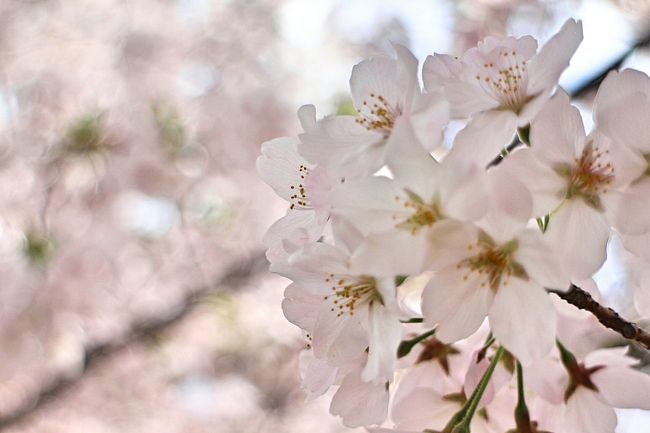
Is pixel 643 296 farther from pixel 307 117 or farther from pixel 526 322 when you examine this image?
pixel 307 117

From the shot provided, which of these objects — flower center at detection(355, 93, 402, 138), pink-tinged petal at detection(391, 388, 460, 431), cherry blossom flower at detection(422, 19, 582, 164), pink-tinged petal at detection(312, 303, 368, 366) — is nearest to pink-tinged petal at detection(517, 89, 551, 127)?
cherry blossom flower at detection(422, 19, 582, 164)

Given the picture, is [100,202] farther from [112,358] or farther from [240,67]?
[240,67]

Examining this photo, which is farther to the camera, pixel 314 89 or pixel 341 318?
pixel 314 89

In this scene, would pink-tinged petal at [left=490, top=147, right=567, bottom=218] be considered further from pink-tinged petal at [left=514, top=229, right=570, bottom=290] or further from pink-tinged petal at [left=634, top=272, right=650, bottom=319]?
pink-tinged petal at [left=634, top=272, right=650, bottom=319]

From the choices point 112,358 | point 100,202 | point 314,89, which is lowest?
point 112,358

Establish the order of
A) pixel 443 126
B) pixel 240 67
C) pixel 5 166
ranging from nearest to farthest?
pixel 443 126
pixel 5 166
pixel 240 67

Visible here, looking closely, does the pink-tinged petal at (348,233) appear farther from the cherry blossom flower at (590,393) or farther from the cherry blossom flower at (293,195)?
the cherry blossom flower at (590,393)

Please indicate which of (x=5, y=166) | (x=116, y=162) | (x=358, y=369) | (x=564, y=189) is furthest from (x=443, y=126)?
(x=5, y=166)

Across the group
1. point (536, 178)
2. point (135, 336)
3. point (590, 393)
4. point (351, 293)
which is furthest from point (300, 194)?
point (135, 336)
